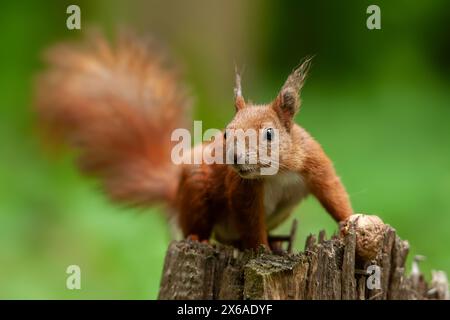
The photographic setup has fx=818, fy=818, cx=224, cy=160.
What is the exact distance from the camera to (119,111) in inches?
113

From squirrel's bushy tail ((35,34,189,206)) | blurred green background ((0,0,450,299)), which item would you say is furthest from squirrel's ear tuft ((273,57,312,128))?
blurred green background ((0,0,450,299))

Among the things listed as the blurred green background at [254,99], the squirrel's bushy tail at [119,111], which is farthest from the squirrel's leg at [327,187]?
the blurred green background at [254,99]

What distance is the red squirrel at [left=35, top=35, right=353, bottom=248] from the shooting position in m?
2.00

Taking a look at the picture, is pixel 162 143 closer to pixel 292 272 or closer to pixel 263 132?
pixel 263 132

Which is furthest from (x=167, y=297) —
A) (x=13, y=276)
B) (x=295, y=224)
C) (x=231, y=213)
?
(x=13, y=276)

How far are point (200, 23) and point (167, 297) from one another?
337cm

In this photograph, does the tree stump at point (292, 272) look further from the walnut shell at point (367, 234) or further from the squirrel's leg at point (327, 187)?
the squirrel's leg at point (327, 187)

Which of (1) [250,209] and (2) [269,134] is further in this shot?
(1) [250,209]

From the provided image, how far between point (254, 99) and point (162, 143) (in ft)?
5.40

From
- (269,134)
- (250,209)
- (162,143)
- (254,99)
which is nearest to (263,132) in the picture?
(269,134)

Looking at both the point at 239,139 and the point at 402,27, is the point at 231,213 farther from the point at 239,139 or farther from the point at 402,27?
the point at 402,27

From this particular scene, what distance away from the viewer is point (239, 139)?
180 cm

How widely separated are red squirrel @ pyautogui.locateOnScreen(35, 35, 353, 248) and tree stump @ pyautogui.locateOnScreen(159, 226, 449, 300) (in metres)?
0.15

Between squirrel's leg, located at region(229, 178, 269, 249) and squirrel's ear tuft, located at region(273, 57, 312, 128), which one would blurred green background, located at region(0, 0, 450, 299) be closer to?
squirrel's leg, located at region(229, 178, 269, 249)
